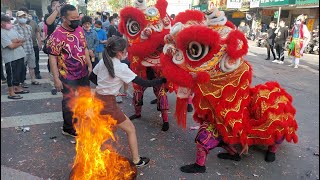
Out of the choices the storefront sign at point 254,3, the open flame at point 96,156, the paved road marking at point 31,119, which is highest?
the storefront sign at point 254,3

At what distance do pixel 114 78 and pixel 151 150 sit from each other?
129cm

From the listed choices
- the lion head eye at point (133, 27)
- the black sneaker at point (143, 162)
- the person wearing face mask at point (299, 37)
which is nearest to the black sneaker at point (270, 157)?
the black sneaker at point (143, 162)

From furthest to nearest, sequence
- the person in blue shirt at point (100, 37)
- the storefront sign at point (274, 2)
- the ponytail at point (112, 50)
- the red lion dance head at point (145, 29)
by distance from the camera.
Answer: the storefront sign at point (274, 2) < the person in blue shirt at point (100, 37) < the red lion dance head at point (145, 29) < the ponytail at point (112, 50)

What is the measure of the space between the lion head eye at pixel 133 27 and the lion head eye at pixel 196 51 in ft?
5.34

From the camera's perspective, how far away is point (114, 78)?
3.06 m

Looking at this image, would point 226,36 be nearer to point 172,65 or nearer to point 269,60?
point 172,65

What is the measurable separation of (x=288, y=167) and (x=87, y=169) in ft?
7.84

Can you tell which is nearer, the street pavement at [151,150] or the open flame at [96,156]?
the open flame at [96,156]

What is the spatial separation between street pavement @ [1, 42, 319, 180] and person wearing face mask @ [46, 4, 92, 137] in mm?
702

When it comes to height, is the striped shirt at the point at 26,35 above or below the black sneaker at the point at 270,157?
above

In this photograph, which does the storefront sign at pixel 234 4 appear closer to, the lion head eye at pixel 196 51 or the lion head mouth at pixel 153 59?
the lion head mouth at pixel 153 59

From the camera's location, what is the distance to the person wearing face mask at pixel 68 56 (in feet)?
11.9

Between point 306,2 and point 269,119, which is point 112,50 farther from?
point 306,2

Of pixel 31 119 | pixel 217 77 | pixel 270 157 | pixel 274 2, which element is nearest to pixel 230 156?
pixel 270 157
